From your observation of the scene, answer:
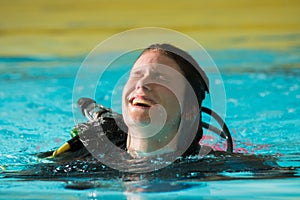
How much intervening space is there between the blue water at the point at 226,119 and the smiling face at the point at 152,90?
Result: 1.02 ft

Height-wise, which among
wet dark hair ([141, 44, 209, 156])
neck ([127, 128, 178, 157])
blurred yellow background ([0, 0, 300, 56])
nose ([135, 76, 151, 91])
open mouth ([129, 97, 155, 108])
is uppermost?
blurred yellow background ([0, 0, 300, 56])

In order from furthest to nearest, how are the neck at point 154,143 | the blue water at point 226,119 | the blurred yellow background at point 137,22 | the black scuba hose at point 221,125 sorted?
the blurred yellow background at point 137,22, the black scuba hose at point 221,125, the neck at point 154,143, the blue water at point 226,119

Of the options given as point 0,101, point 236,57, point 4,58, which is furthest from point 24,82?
point 236,57

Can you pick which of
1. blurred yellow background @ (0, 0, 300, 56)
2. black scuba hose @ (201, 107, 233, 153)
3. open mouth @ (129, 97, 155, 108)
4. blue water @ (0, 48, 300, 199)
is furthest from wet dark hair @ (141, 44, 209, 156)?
blurred yellow background @ (0, 0, 300, 56)

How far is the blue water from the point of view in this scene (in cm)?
335

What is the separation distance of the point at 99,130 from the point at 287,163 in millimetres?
1027

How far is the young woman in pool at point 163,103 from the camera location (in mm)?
3404

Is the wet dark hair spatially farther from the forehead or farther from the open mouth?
the open mouth

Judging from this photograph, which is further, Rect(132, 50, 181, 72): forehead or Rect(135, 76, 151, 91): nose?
Rect(132, 50, 181, 72): forehead

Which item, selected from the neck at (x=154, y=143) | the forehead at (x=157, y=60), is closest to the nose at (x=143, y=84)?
the forehead at (x=157, y=60)

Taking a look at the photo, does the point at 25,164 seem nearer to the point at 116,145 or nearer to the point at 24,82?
the point at 116,145

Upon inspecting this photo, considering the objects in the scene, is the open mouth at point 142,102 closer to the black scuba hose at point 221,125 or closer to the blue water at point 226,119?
the blue water at point 226,119

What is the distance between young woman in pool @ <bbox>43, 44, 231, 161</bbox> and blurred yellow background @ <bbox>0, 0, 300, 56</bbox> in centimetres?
513

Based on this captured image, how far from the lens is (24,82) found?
281 inches
